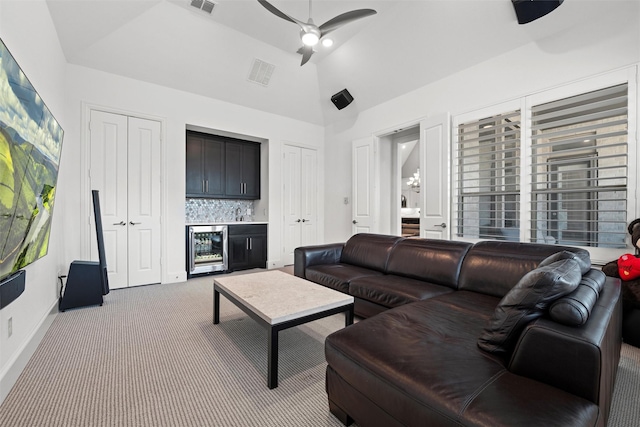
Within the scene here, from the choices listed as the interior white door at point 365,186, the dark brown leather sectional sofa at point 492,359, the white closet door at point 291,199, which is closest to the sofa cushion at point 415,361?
the dark brown leather sectional sofa at point 492,359

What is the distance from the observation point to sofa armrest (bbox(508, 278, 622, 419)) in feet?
3.23

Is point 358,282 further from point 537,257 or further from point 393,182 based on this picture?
point 393,182

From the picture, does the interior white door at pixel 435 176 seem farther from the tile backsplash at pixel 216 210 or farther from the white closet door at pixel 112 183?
the white closet door at pixel 112 183

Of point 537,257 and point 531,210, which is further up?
point 531,210

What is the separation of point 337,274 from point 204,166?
3.37 m

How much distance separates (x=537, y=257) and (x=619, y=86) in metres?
1.96

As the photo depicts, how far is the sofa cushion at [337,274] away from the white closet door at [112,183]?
272 centimetres

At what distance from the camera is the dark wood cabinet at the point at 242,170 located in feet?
17.6

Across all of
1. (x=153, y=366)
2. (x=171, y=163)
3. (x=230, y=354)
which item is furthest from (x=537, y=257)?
(x=171, y=163)

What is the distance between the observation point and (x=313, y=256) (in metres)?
3.52

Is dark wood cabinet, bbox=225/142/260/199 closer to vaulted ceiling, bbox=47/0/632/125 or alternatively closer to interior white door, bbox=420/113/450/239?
vaulted ceiling, bbox=47/0/632/125

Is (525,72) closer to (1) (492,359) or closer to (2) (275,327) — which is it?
(1) (492,359)

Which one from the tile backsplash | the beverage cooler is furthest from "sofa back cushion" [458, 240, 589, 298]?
the tile backsplash

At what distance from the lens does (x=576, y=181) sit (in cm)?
287
